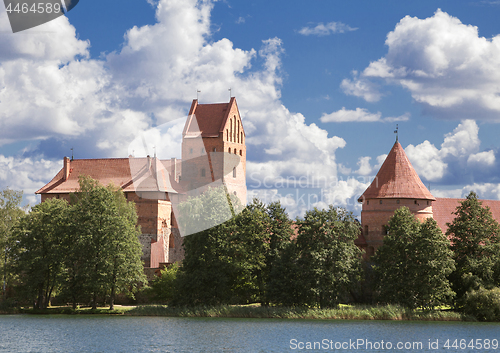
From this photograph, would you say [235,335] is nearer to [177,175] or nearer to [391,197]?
[391,197]

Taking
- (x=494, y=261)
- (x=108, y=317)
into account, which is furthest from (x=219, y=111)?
(x=494, y=261)

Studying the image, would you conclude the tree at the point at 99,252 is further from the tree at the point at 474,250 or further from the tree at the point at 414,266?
the tree at the point at 474,250

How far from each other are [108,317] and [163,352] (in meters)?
14.8

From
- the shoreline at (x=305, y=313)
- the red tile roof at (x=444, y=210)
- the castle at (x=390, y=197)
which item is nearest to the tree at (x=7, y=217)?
the shoreline at (x=305, y=313)

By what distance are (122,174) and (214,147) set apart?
8.77 meters

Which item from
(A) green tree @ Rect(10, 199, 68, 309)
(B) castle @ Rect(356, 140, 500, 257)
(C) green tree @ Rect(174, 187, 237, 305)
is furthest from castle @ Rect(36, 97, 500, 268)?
(C) green tree @ Rect(174, 187, 237, 305)

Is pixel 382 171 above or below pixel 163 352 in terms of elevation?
above

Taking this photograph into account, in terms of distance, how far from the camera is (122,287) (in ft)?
141

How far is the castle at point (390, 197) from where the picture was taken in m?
50.3

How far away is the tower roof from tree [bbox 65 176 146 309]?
19294mm

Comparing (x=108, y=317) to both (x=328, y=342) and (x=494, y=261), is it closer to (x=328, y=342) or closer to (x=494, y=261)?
(x=328, y=342)

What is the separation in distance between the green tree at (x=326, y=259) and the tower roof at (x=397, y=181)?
1107 centimetres

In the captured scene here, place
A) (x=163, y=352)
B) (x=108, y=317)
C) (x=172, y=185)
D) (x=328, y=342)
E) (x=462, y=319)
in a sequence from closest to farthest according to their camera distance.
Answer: (x=163, y=352) < (x=328, y=342) < (x=462, y=319) < (x=108, y=317) < (x=172, y=185)

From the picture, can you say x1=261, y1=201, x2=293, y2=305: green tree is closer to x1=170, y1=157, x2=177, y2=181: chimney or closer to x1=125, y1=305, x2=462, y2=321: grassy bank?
x1=125, y1=305, x2=462, y2=321: grassy bank
